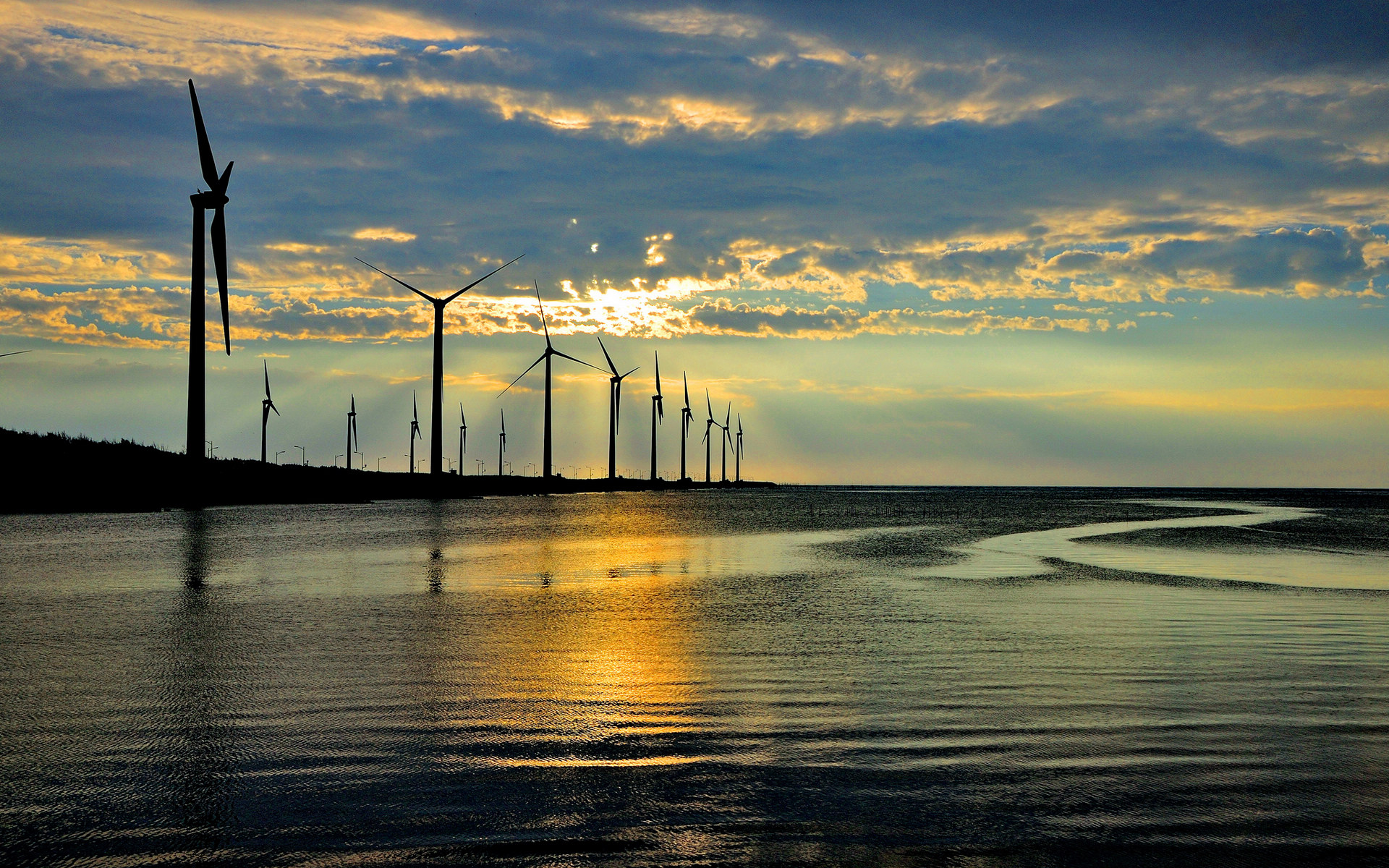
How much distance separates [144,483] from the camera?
63.6m

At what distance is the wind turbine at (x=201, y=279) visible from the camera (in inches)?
2360

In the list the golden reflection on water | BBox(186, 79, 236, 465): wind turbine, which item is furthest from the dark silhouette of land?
the golden reflection on water

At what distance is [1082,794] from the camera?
7465 millimetres

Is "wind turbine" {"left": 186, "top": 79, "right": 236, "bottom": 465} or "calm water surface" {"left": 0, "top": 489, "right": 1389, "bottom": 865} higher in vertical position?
"wind turbine" {"left": 186, "top": 79, "right": 236, "bottom": 465}

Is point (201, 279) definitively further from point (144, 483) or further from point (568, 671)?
point (568, 671)

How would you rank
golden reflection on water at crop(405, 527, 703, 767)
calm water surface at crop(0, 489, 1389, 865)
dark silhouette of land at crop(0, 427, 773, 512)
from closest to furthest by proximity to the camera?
calm water surface at crop(0, 489, 1389, 865)
golden reflection on water at crop(405, 527, 703, 767)
dark silhouette of land at crop(0, 427, 773, 512)

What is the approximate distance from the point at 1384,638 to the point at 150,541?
33193 millimetres

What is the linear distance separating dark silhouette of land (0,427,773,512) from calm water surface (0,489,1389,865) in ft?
127

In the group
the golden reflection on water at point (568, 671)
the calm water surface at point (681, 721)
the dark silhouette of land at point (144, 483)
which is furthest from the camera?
the dark silhouette of land at point (144, 483)

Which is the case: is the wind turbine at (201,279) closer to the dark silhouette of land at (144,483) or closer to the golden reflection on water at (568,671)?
the dark silhouette of land at (144,483)

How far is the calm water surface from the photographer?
6.55 meters

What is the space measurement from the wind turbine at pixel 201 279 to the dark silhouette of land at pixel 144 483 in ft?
12.2

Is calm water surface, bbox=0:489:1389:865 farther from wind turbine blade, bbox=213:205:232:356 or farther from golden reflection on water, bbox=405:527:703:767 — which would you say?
wind turbine blade, bbox=213:205:232:356

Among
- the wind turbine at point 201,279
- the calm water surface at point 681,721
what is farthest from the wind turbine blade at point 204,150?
the calm water surface at point 681,721
